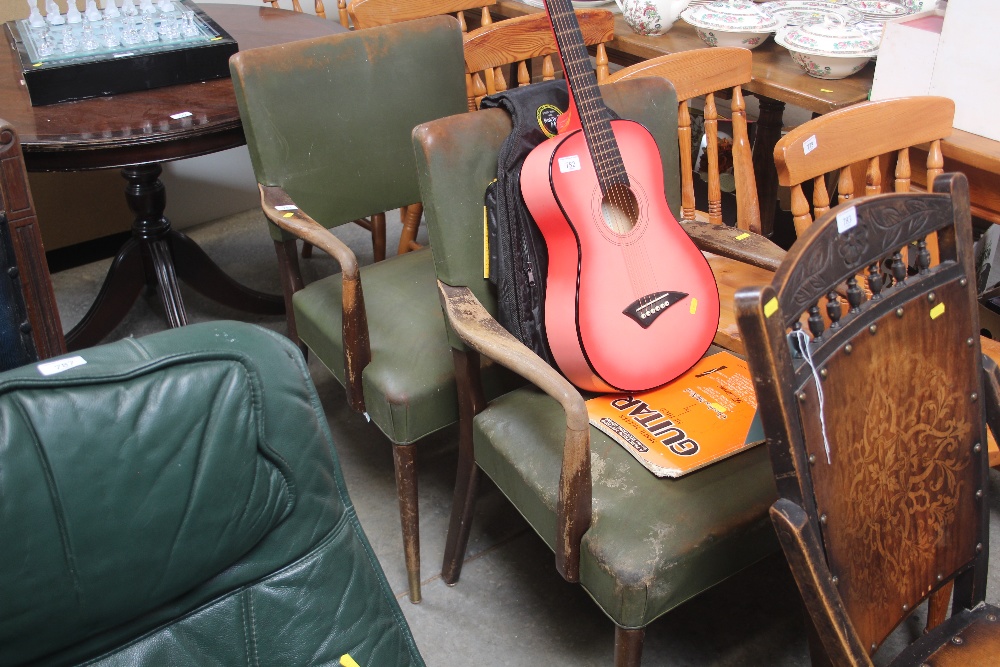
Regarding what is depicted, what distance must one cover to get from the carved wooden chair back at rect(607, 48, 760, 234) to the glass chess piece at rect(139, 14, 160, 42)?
3.48ft

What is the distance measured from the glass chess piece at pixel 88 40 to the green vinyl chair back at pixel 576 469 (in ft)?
3.48

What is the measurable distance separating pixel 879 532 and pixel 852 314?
0.25 m

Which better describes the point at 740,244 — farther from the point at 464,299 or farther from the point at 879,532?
the point at 879,532

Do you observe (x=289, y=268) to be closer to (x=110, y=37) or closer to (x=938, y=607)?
(x=110, y=37)

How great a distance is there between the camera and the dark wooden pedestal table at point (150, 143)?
181 cm

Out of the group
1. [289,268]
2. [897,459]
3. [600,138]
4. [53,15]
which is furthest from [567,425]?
[53,15]

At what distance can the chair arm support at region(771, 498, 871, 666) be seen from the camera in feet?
3.02

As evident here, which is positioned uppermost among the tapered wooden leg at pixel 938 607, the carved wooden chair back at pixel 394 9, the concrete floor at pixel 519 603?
the carved wooden chair back at pixel 394 9

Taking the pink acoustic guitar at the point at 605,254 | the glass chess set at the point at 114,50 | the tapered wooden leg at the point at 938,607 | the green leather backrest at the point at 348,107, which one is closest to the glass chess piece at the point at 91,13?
the glass chess set at the point at 114,50

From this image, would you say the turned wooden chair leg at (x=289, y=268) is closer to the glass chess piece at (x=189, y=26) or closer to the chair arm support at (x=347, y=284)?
the chair arm support at (x=347, y=284)

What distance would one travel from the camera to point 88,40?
2062mm

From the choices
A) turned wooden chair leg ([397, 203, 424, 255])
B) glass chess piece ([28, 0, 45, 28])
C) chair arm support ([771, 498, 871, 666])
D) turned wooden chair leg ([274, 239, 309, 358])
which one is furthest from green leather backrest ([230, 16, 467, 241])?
chair arm support ([771, 498, 871, 666])

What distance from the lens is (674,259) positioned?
1.52 metres

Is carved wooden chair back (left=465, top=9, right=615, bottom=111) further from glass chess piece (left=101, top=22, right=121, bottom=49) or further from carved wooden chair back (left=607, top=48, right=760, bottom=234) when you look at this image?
glass chess piece (left=101, top=22, right=121, bottom=49)
